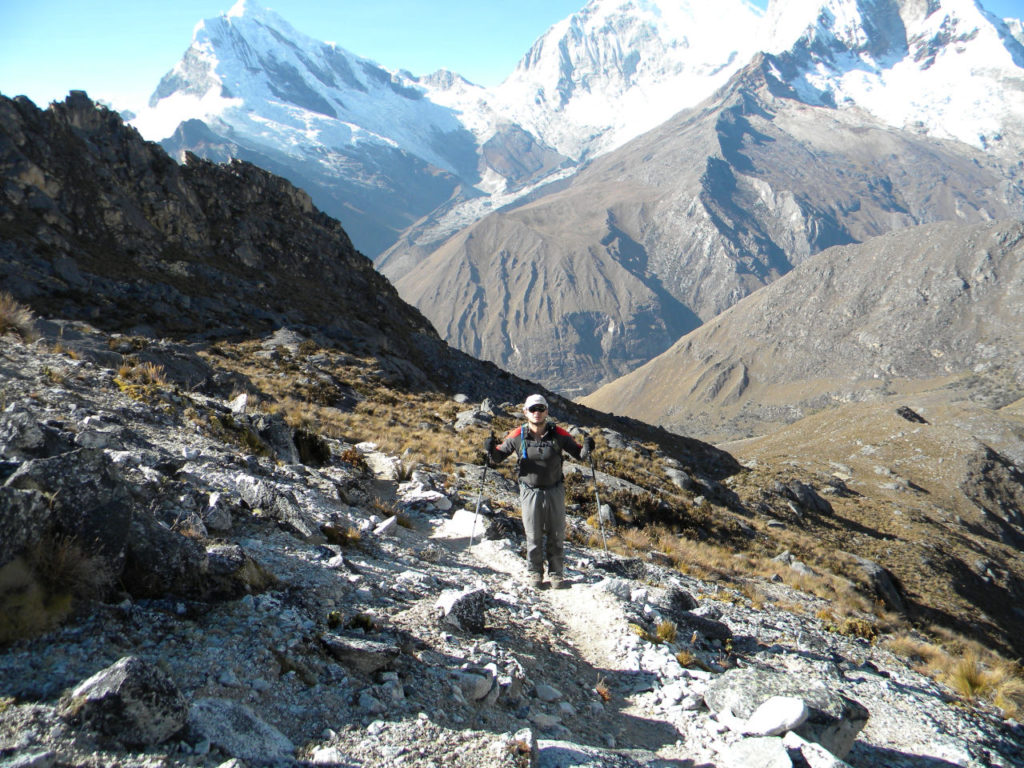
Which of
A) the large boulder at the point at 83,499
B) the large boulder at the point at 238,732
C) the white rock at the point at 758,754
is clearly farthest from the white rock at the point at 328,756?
the white rock at the point at 758,754

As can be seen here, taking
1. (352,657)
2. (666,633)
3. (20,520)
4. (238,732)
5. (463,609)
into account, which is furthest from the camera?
(666,633)

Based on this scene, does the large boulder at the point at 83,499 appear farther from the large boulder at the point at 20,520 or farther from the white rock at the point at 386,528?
the white rock at the point at 386,528

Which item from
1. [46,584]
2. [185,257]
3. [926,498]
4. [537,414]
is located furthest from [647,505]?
[926,498]

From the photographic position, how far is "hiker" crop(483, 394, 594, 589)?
1014cm

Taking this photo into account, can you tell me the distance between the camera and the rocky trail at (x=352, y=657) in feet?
14.1

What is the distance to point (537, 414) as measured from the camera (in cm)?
1018

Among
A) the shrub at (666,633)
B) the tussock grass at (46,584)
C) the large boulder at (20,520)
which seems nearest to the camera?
the tussock grass at (46,584)

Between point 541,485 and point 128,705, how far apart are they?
7.04 meters

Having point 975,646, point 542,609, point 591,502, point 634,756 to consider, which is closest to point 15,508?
point 634,756

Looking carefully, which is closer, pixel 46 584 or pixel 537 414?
pixel 46 584

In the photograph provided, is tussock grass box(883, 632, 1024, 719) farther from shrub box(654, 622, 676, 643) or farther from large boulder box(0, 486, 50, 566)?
large boulder box(0, 486, 50, 566)

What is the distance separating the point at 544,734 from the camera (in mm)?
5766

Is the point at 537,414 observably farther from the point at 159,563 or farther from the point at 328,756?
the point at 328,756

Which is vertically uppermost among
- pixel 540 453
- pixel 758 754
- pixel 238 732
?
pixel 540 453
